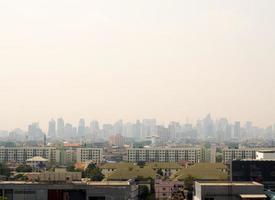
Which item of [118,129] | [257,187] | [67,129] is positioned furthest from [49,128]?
[257,187]

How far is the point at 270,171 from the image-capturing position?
2009cm

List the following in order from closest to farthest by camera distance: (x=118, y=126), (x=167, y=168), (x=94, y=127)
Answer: (x=167, y=168) → (x=94, y=127) → (x=118, y=126)

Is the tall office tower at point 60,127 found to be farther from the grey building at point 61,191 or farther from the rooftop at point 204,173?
the grey building at point 61,191

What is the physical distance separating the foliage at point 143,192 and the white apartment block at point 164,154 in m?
26.1

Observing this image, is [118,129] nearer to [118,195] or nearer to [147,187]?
[147,187]

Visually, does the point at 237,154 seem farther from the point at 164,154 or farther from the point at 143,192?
the point at 143,192

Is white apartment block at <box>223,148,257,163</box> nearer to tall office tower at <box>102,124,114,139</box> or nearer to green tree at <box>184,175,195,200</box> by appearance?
green tree at <box>184,175,195,200</box>

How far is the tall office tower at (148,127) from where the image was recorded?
113356 mm

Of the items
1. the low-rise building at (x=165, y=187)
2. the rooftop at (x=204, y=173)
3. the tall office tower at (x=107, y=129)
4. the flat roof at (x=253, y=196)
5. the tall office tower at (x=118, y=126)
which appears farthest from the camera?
the tall office tower at (x=118, y=126)

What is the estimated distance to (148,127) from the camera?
11681 centimetres

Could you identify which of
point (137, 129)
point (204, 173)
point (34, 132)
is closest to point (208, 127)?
point (137, 129)

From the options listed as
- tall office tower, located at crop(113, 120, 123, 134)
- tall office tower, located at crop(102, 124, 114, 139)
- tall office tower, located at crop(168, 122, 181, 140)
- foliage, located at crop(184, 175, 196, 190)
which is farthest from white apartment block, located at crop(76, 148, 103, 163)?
tall office tower, located at crop(113, 120, 123, 134)

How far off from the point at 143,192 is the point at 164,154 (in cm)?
2764

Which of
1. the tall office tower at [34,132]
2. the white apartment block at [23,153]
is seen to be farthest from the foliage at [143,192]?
the tall office tower at [34,132]
